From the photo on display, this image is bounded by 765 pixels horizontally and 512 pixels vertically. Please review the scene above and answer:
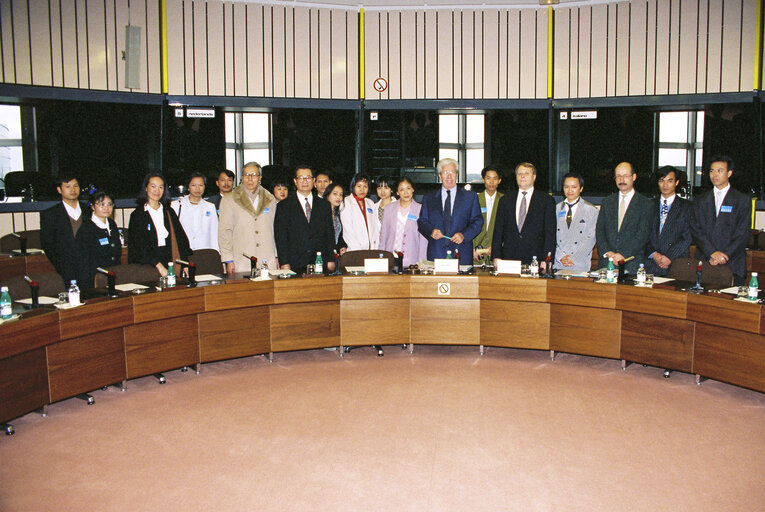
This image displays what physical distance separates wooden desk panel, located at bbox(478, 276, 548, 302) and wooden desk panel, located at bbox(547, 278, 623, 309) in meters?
0.07

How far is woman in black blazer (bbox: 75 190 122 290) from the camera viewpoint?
15.2ft

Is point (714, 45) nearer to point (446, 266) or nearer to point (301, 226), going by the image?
point (446, 266)

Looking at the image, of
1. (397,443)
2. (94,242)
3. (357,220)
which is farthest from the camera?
(357,220)

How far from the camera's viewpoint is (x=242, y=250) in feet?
18.4

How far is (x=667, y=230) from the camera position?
16.9ft

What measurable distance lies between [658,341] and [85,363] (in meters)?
3.99

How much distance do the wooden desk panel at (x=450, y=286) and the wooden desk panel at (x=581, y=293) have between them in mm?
608

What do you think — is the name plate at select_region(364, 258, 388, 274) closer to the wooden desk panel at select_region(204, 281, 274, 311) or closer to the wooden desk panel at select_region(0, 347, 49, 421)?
the wooden desk panel at select_region(204, 281, 274, 311)

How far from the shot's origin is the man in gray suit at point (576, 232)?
5.34 meters

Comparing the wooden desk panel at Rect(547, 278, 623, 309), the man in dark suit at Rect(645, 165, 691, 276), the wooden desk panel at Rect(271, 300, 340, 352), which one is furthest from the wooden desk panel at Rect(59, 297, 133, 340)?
the man in dark suit at Rect(645, 165, 691, 276)

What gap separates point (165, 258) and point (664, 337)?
3.88 m

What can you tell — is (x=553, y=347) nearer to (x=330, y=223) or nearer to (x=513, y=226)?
(x=513, y=226)

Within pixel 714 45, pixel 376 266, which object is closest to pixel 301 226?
pixel 376 266

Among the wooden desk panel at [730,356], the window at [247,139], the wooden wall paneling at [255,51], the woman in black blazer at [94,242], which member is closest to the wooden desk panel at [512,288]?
the wooden desk panel at [730,356]
